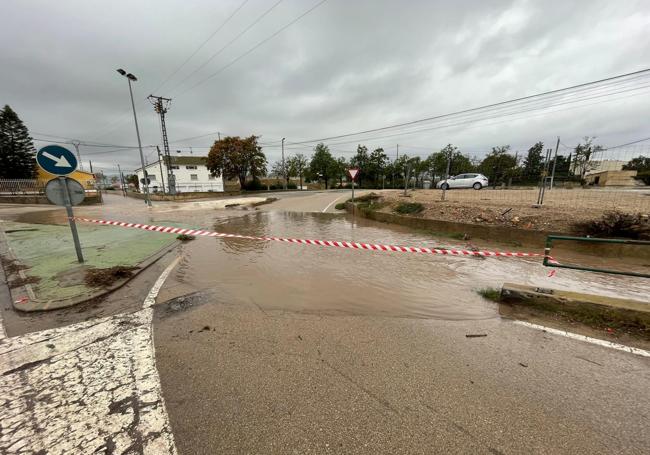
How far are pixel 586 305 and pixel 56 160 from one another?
927 centimetres

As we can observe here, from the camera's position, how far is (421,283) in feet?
16.2

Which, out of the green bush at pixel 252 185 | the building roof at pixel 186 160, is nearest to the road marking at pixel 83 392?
the green bush at pixel 252 185

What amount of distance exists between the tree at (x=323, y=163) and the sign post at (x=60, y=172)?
50672mm

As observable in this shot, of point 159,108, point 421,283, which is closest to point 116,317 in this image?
point 421,283

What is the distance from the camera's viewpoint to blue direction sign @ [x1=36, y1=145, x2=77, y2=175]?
Answer: 15.5 feet

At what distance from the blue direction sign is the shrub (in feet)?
43.1

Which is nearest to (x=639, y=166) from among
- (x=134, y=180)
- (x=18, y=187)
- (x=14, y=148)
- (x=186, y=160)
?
(x=186, y=160)

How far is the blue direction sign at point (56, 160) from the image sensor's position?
15.5 feet

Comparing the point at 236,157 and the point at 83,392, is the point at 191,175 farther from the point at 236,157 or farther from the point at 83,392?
the point at 83,392

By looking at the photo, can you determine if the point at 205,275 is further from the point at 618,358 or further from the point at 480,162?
the point at 480,162

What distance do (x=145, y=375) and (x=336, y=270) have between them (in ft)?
→ 12.7

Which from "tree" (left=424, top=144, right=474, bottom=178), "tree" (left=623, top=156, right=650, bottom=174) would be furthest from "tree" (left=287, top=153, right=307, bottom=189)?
"tree" (left=623, top=156, right=650, bottom=174)

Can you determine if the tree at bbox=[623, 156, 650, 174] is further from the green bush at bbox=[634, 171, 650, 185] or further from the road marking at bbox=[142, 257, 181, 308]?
the road marking at bbox=[142, 257, 181, 308]

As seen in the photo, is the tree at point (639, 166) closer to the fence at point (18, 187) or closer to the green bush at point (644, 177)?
the green bush at point (644, 177)
